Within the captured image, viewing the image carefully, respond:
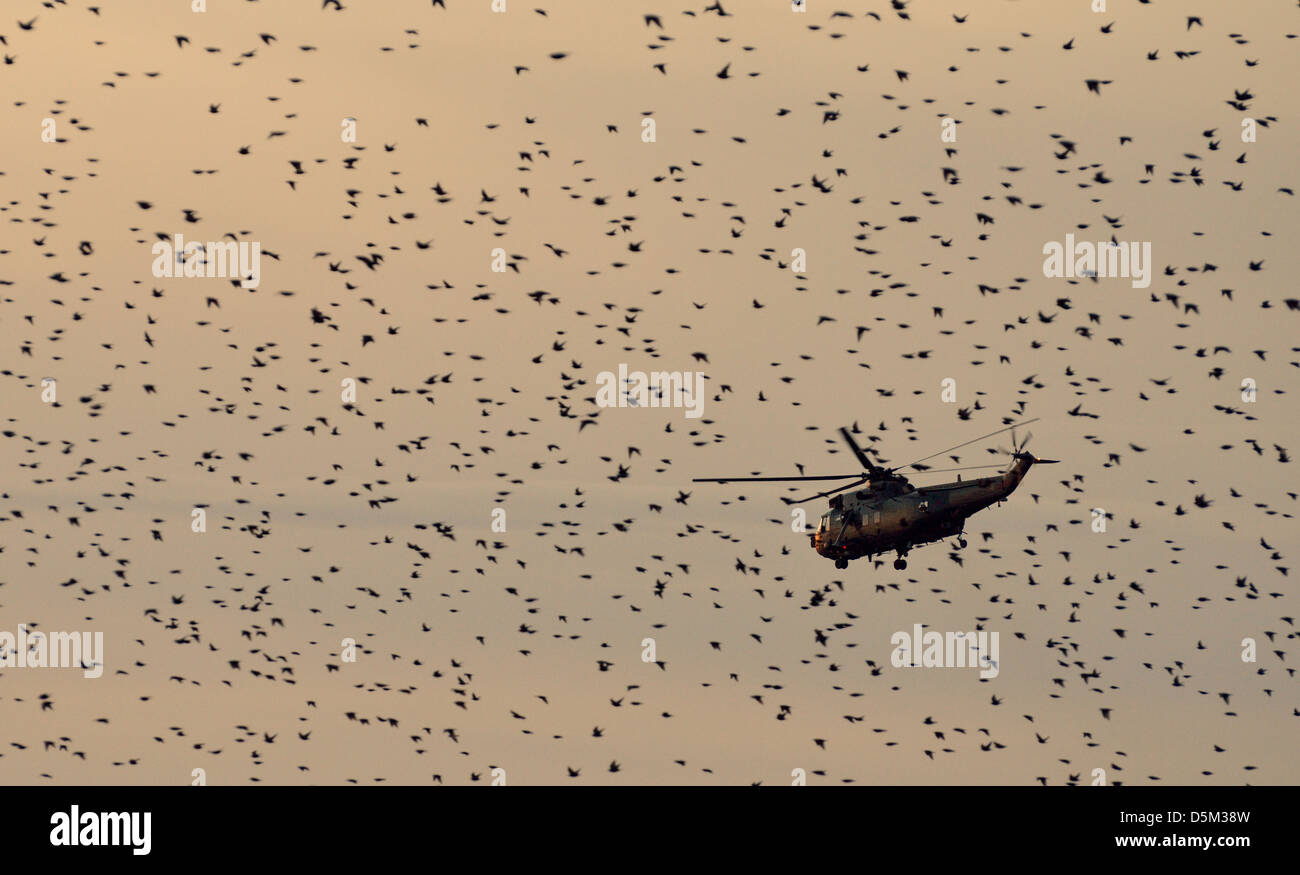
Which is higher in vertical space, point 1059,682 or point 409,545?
point 409,545
